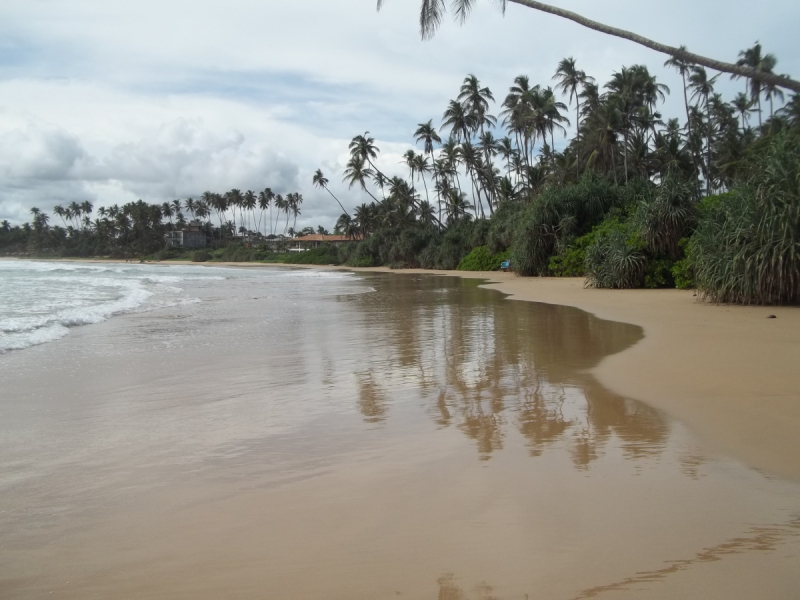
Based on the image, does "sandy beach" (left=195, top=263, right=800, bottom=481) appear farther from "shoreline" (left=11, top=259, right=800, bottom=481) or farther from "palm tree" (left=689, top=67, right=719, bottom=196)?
"palm tree" (left=689, top=67, right=719, bottom=196)

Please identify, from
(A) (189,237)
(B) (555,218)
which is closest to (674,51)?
(B) (555,218)

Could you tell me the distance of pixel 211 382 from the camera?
757cm

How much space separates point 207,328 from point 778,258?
12249 millimetres

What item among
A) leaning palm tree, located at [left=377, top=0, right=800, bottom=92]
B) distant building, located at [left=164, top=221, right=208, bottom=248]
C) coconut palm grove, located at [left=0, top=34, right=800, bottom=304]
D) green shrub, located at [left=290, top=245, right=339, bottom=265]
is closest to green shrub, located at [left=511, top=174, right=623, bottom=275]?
coconut palm grove, located at [left=0, top=34, right=800, bottom=304]

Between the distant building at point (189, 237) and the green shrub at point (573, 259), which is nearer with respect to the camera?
the green shrub at point (573, 259)

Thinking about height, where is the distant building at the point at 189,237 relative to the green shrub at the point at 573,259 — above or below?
above

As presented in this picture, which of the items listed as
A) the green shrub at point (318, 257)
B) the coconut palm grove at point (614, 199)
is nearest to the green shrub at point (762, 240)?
the coconut palm grove at point (614, 199)

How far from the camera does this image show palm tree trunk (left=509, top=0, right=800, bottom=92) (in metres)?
4.85

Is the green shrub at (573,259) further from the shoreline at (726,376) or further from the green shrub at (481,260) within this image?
the shoreline at (726,376)

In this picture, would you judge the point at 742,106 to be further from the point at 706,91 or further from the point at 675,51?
the point at 675,51

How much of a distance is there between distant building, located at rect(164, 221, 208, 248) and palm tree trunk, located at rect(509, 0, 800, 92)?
115 meters

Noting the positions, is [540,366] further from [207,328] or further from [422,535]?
[207,328]

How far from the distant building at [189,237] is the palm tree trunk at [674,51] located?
11495 cm

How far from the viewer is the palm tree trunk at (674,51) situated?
485 centimetres
